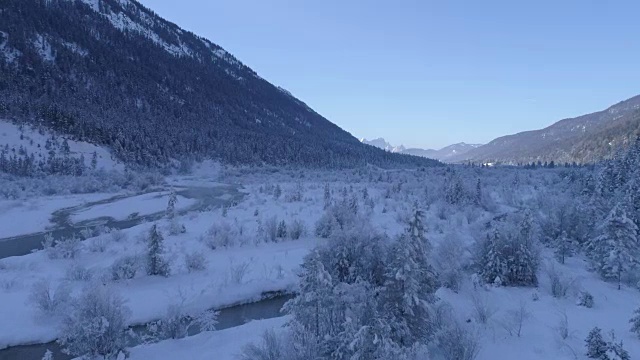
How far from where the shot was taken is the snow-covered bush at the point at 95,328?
780 centimetres

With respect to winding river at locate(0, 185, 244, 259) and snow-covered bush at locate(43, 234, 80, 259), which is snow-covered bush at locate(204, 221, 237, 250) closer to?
snow-covered bush at locate(43, 234, 80, 259)

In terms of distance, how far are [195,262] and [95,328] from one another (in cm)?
Answer: 606

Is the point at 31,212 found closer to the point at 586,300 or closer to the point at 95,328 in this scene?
the point at 95,328

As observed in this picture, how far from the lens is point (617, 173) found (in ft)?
86.9

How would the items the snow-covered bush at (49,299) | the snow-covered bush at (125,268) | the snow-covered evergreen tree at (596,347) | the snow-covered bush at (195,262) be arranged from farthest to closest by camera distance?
the snow-covered bush at (195,262) < the snow-covered bush at (125,268) < the snow-covered bush at (49,299) < the snow-covered evergreen tree at (596,347)

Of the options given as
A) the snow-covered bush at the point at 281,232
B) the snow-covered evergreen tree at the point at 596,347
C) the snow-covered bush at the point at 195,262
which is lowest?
the snow-covered evergreen tree at the point at 596,347

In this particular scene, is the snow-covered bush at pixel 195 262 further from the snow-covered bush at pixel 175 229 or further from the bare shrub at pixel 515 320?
the bare shrub at pixel 515 320

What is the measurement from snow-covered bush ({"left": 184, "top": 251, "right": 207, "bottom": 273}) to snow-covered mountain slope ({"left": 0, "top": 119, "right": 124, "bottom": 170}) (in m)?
35.5

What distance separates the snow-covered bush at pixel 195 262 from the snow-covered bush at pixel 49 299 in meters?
3.64

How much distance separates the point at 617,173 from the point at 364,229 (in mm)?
22579

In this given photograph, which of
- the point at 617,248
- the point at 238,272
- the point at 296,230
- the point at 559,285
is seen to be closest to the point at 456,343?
the point at 559,285

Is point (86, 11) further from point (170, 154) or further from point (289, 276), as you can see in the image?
point (289, 276)

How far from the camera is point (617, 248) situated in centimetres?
1242

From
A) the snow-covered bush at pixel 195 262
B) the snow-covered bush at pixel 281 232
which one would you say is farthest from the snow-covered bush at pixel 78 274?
the snow-covered bush at pixel 281 232
